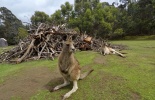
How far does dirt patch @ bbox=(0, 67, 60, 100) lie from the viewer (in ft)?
18.9

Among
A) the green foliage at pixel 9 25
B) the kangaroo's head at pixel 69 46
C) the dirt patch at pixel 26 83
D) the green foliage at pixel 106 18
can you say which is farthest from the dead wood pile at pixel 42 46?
the green foliage at pixel 9 25

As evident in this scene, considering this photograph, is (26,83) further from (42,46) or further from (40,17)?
(40,17)

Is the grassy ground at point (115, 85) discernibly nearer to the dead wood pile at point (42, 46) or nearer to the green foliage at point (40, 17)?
the dead wood pile at point (42, 46)

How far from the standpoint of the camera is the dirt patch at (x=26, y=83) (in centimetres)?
576

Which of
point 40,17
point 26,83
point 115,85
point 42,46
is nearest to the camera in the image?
point 115,85

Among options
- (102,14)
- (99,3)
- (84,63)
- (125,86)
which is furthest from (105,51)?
(99,3)

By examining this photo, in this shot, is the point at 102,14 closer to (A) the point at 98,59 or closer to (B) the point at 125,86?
(A) the point at 98,59

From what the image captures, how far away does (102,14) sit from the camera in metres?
29.5

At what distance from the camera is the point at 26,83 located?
21.4 ft

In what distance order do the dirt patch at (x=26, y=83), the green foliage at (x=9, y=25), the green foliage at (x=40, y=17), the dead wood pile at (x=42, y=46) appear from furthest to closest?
the green foliage at (x=9, y=25) → the green foliage at (x=40, y=17) → the dead wood pile at (x=42, y=46) → the dirt patch at (x=26, y=83)

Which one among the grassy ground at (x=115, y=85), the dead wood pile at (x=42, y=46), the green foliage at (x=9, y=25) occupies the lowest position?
the grassy ground at (x=115, y=85)

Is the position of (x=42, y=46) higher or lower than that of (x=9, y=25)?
lower

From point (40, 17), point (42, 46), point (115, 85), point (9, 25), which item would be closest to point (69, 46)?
point (115, 85)

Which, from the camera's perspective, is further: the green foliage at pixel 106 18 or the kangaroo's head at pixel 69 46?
the green foliage at pixel 106 18
